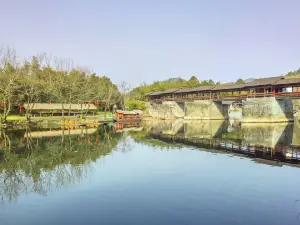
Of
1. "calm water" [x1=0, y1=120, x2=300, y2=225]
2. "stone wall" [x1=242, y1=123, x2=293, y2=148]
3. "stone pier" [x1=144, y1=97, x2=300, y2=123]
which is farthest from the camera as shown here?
"stone pier" [x1=144, y1=97, x2=300, y2=123]

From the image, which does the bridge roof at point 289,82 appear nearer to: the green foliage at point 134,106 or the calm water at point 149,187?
the calm water at point 149,187

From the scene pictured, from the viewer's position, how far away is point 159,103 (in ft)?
185

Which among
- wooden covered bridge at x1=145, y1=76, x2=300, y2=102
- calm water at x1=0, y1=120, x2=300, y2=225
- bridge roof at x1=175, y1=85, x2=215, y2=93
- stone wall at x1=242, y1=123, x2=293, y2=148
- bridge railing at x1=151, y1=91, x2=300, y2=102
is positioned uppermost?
bridge roof at x1=175, y1=85, x2=215, y2=93

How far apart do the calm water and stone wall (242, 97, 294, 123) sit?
2121 centimetres

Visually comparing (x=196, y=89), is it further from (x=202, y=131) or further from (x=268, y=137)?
(x=268, y=137)

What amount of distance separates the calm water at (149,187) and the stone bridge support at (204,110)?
30.3 meters

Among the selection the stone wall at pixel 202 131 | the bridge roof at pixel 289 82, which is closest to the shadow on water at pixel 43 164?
the stone wall at pixel 202 131

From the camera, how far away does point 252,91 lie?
132 ft

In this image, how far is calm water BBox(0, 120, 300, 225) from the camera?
6730 millimetres

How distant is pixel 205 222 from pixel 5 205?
5653 mm

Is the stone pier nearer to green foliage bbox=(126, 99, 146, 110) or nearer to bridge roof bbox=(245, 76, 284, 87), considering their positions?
bridge roof bbox=(245, 76, 284, 87)

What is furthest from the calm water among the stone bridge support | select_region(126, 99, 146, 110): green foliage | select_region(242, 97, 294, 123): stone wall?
select_region(126, 99, 146, 110): green foliage

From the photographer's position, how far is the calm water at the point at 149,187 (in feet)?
22.1

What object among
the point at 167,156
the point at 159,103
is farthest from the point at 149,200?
the point at 159,103
